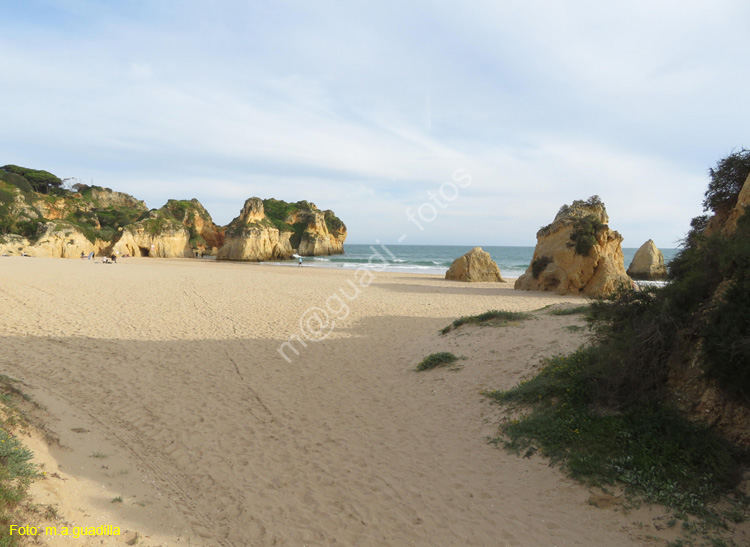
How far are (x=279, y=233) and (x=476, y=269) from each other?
45627 mm

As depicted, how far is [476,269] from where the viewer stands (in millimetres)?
30531

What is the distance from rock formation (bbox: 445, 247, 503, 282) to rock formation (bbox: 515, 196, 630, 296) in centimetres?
649

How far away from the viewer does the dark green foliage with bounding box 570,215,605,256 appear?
819 inches

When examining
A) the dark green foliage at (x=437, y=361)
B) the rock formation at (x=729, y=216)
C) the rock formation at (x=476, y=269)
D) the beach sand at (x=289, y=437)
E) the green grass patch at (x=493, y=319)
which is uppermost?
the rock formation at (x=729, y=216)

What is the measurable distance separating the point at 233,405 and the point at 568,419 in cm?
582

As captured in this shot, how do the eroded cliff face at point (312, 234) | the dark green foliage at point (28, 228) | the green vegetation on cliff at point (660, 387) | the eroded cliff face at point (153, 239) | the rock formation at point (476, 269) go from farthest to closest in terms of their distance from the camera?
the eroded cliff face at point (312, 234), the eroded cliff face at point (153, 239), the dark green foliage at point (28, 228), the rock formation at point (476, 269), the green vegetation on cliff at point (660, 387)

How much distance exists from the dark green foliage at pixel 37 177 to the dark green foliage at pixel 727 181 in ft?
318

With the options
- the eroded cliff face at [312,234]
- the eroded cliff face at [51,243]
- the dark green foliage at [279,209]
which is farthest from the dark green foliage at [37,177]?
the eroded cliff face at [312,234]

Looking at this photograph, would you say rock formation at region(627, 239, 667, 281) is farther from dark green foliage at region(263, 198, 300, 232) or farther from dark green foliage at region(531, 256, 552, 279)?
dark green foliage at region(263, 198, 300, 232)

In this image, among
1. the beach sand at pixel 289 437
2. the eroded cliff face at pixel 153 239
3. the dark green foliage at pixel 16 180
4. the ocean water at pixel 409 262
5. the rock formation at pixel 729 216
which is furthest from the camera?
the dark green foliage at pixel 16 180

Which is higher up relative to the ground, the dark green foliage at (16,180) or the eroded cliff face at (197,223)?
the dark green foliage at (16,180)

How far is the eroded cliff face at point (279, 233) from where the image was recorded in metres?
60.6

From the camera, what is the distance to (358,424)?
6.74 metres

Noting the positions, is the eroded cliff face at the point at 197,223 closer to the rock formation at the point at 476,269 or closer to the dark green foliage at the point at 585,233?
the rock formation at the point at 476,269
